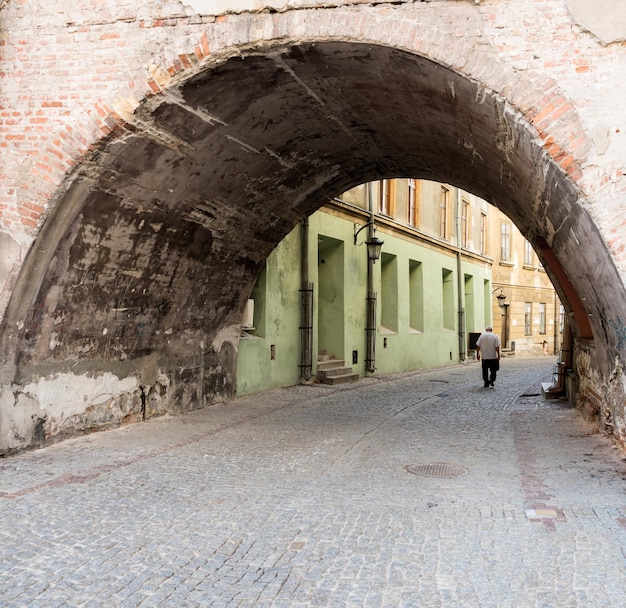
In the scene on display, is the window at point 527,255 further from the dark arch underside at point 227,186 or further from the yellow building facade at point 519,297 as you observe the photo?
the dark arch underside at point 227,186

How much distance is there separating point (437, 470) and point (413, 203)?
15757mm

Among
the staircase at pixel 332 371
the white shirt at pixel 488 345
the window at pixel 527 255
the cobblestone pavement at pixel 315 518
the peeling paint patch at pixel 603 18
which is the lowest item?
the cobblestone pavement at pixel 315 518

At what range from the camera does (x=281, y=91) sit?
7.27 metres

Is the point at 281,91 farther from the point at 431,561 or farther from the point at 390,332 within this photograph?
the point at 390,332

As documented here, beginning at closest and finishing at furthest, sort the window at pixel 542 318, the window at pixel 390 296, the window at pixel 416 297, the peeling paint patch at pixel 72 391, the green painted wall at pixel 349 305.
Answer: the peeling paint patch at pixel 72 391 < the green painted wall at pixel 349 305 < the window at pixel 390 296 < the window at pixel 416 297 < the window at pixel 542 318

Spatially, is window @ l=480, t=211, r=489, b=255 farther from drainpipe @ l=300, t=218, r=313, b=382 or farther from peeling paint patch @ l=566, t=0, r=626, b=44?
peeling paint patch @ l=566, t=0, r=626, b=44

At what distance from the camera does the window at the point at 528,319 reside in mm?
31859

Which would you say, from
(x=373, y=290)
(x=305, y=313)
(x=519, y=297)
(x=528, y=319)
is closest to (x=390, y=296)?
(x=373, y=290)

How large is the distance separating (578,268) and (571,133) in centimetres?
184

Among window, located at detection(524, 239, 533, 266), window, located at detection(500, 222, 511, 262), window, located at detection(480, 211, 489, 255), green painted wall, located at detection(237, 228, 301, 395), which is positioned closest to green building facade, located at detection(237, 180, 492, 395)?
green painted wall, located at detection(237, 228, 301, 395)

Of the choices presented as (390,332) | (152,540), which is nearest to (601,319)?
(152,540)

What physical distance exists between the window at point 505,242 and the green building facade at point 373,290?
3.63m

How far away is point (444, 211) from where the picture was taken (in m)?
24.3

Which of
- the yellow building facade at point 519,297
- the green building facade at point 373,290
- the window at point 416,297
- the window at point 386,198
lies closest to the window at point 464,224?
the green building facade at point 373,290
